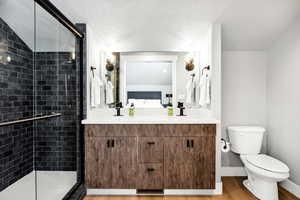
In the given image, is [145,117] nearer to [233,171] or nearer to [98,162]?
[98,162]

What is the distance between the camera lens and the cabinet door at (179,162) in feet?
7.58

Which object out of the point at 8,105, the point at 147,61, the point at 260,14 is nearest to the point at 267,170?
the point at 260,14

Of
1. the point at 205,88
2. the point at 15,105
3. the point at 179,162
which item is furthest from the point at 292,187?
the point at 15,105

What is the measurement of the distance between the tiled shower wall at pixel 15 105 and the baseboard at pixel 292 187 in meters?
3.05

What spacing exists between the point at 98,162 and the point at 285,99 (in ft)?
7.92

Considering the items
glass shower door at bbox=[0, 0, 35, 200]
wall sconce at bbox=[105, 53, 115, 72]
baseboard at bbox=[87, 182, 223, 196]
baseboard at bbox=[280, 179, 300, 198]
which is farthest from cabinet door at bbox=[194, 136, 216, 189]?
glass shower door at bbox=[0, 0, 35, 200]

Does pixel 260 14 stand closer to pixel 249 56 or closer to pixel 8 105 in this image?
pixel 249 56

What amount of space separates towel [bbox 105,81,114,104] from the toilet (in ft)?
5.49

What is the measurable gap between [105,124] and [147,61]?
Answer: 1103 millimetres

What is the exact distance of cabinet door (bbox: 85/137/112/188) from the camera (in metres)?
2.32

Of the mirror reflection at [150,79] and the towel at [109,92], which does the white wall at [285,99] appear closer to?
the mirror reflection at [150,79]

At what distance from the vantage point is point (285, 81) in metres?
2.56

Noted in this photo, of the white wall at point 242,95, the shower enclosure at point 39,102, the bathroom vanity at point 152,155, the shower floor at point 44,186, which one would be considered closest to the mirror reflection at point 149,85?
the bathroom vanity at point 152,155

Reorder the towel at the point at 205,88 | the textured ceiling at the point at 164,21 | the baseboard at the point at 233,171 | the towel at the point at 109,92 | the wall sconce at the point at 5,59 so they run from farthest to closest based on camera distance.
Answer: the baseboard at the point at 233,171 < the towel at the point at 109,92 < the towel at the point at 205,88 < the textured ceiling at the point at 164,21 < the wall sconce at the point at 5,59
